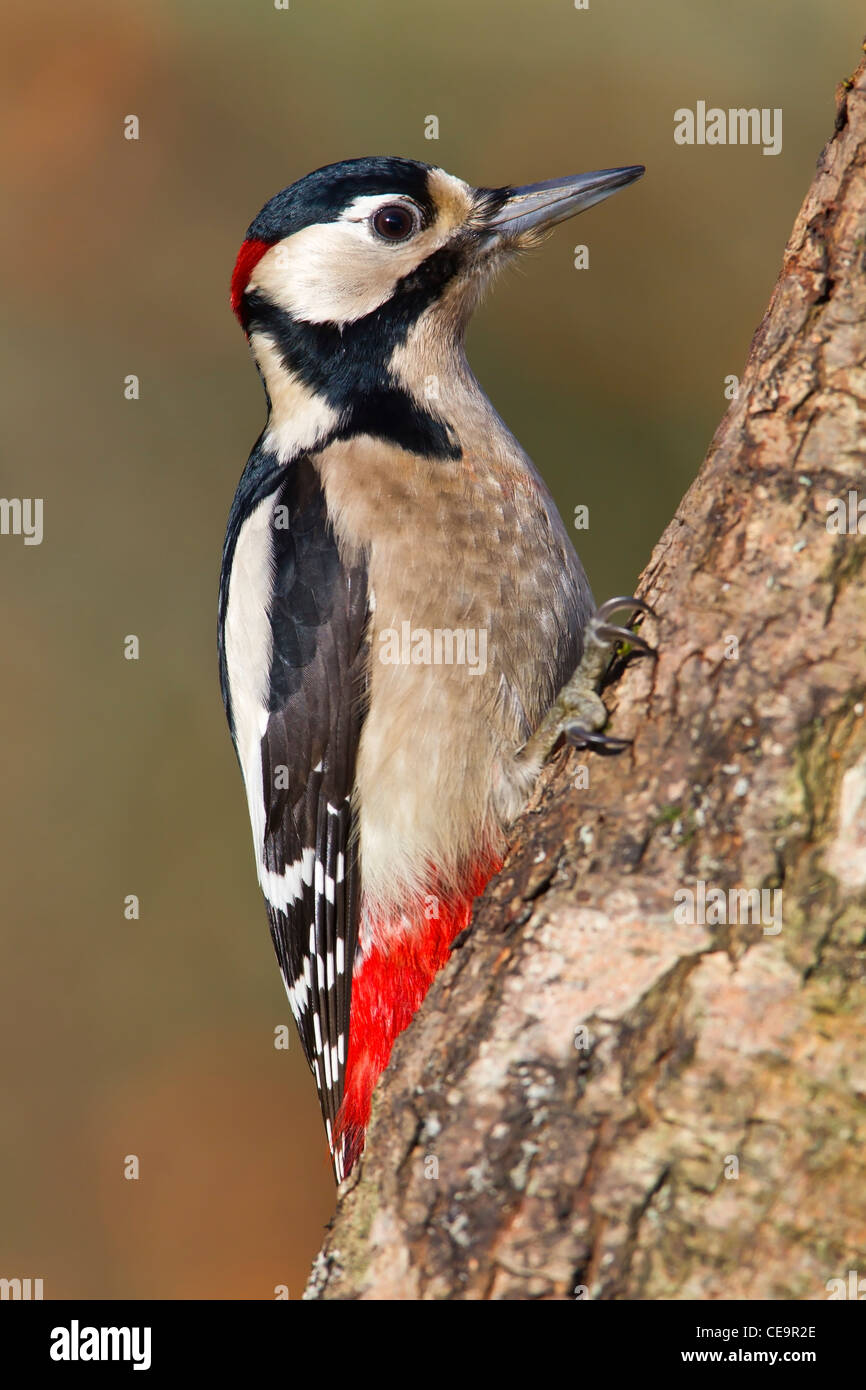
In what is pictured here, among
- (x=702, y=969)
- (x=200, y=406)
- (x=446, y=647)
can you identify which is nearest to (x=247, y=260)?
(x=446, y=647)

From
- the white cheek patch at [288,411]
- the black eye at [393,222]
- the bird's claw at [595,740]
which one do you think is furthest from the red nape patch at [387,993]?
the black eye at [393,222]

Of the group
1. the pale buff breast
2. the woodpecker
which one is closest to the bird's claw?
the woodpecker

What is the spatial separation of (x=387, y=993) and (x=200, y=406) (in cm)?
312

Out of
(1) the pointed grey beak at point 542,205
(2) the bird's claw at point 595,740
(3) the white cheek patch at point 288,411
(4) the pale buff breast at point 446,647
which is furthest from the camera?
(1) the pointed grey beak at point 542,205

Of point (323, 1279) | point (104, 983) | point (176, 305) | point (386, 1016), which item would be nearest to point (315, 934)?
point (386, 1016)

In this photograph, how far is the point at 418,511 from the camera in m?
2.20

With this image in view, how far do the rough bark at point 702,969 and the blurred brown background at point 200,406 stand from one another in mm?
3124

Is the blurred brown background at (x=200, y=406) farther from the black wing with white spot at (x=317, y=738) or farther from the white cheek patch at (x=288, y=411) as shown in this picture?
the black wing with white spot at (x=317, y=738)

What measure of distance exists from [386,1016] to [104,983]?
267cm

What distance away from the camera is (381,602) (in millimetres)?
2197

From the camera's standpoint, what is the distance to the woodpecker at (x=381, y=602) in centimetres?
215

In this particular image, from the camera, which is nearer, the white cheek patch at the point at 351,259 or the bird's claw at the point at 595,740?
the bird's claw at the point at 595,740

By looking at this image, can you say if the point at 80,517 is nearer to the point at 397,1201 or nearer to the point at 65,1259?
the point at 65,1259

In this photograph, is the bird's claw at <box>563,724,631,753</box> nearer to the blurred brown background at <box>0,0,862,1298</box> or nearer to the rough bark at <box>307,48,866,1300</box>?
the rough bark at <box>307,48,866,1300</box>
